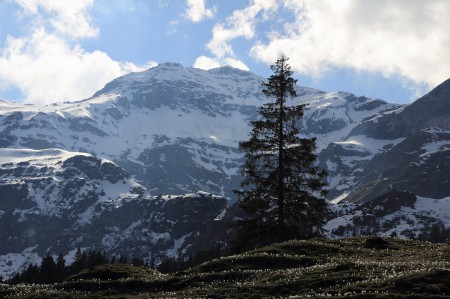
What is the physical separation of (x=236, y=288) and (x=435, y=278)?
36.3 ft

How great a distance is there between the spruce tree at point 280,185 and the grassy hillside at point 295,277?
768 centimetres

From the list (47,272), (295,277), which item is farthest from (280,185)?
(47,272)

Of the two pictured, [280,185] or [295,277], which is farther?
[280,185]

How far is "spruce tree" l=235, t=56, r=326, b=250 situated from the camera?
56312 mm

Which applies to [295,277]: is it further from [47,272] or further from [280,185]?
[47,272]

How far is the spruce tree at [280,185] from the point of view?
56.3 meters

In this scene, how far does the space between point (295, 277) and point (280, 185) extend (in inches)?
901

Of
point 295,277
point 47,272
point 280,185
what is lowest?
point 47,272

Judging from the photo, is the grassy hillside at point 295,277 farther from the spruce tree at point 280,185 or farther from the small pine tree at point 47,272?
the small pine tree at point 47,272

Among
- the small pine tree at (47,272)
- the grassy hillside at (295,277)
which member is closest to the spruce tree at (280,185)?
the grassy hillside at (295,277)

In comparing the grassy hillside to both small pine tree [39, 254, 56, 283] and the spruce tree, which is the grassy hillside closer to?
the spruce tree

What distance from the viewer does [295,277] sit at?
3419 cm

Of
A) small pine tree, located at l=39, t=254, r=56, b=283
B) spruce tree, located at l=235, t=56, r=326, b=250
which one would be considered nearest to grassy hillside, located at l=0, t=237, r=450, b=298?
spruce tree, located at l=235, t=56, r=326, b=250

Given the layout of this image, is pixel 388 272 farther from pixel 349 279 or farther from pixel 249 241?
pixel 249 241
